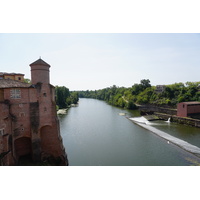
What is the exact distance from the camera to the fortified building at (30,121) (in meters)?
9.58

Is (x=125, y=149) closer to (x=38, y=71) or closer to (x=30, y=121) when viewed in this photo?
(x=30, y=121)

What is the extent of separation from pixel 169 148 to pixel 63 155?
11867 mm

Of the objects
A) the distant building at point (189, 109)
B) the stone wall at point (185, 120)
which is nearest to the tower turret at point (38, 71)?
the stone wall at point (185, 120)

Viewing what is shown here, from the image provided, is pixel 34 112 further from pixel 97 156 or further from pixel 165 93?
pixel 165 93

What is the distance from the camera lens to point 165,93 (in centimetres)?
4291

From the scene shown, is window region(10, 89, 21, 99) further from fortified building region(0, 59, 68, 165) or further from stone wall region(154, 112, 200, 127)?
stone wall region(154, 112, 200, 127)

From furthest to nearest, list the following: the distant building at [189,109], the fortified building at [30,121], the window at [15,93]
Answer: the distant building at [189,109], the window at [15,93], the fortified building at [30,121]

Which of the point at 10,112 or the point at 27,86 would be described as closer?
the point at 10,112

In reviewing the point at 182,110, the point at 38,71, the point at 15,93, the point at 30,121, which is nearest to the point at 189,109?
the point at 182,110

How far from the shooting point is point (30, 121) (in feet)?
35.3

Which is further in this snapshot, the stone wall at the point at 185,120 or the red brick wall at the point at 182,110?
the red brick wall at the point at 182,110

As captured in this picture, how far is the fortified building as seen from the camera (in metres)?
9.58

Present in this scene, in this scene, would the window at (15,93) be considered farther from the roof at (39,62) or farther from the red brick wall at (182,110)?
the red brick wall at (182,110)

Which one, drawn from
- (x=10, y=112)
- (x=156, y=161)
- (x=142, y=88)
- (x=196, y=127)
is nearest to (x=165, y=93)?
(x=142, y=88)
